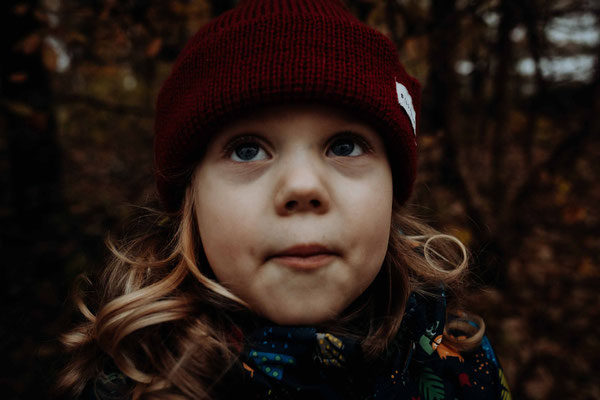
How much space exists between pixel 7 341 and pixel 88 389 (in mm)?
1947

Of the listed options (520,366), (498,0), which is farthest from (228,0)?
(520,366)

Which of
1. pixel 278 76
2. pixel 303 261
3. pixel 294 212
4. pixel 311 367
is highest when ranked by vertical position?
pixel 278 76

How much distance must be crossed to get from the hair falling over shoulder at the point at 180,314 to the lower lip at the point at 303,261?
21 centimetres

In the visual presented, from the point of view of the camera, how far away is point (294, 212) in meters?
1.14

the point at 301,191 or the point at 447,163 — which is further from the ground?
the point at 301,191

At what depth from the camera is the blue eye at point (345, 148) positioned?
1.28 meters

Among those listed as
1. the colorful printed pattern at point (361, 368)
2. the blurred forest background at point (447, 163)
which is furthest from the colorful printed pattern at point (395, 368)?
the blurred forest background at point (447, 163)

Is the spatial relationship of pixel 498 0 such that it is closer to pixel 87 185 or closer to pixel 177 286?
pixel 177 286

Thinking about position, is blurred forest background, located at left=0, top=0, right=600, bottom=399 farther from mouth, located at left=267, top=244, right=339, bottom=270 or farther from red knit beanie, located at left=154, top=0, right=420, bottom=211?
mouth, located at left=267, top=244, right=339, bottom=270

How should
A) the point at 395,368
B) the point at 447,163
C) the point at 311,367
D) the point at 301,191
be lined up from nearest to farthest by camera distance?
the point at 301,191, the point at 311,367, the point at 395,368, the point at 447,163

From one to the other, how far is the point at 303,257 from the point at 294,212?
13 centimetres

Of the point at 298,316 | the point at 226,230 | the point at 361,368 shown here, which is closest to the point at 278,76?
the point at 226,230

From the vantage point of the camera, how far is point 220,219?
47.1 inches

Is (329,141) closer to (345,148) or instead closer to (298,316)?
(345,148)
